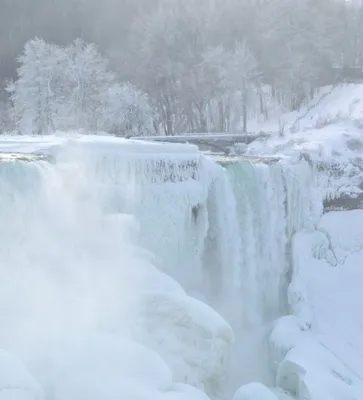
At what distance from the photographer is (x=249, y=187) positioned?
1390 centimetres

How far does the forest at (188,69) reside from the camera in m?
27.5

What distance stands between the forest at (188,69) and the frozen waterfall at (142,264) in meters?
14.0

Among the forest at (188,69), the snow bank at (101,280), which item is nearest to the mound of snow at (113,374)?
the snow bank at (101,280)

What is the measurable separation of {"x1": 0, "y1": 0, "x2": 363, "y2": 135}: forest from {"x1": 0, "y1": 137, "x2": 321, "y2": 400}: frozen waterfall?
13963mm

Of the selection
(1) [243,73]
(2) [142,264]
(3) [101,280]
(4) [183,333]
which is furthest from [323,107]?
(4) [183,333]

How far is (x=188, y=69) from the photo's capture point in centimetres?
3114

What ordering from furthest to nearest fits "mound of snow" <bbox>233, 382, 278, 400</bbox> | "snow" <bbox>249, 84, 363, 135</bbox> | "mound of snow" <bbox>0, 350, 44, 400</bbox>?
"snow" <bbox>249, 84, 363, 135</bbox>, "mound of snow" <bbox>233, 382, 278, 400</bbox>, "mound of snow" <bbox>0, 350, 44, 400</bbox>

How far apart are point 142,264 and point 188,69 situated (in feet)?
74.4

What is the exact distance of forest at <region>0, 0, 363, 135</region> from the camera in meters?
27.5

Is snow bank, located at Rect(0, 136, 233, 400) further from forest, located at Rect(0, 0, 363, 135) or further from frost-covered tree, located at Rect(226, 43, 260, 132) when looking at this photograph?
frost-covered tree, located at Rect(226, 43, 260, 132)

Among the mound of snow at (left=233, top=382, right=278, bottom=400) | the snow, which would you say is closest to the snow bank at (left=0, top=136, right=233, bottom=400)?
the mound of snow at (left=233, top=382, right=278, bottom=400)

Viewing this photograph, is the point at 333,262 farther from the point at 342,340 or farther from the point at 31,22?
the point at 31,22

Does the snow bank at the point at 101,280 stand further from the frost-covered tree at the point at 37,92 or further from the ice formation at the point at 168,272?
the frost-covered tree at the point at 37,92

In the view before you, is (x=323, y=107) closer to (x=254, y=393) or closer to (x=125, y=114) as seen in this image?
(x=125, y=114)
